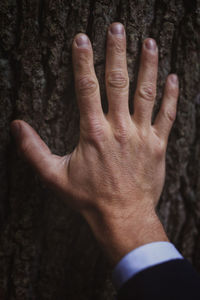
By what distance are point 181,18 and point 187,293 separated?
1.24 metres

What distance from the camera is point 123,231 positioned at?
1056 mm

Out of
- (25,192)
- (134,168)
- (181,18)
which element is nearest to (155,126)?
(134,168)

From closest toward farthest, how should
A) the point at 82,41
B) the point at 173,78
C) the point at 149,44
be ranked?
the point at 82,41, the point at 149,44, the point at 173,78

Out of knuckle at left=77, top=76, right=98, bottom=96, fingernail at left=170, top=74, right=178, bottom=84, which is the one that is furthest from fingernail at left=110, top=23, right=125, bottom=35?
fingernail at left=170, top=74, right=178, bottom=84

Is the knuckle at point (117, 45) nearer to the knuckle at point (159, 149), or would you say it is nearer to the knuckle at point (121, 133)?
the knuckle at point (121, 133)

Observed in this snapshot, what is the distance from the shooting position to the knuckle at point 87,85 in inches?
41.8

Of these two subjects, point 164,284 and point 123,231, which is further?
point 123,231

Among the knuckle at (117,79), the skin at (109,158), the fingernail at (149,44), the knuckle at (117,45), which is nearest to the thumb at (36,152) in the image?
the skin at (109,158)

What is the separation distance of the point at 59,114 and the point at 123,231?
24.3 inches

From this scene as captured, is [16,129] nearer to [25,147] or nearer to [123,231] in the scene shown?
[25,147]

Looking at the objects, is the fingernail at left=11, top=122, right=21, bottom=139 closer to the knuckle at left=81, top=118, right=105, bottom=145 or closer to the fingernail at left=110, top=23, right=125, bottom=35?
the knuckle at left=81, top=118, right=105, bottom=145

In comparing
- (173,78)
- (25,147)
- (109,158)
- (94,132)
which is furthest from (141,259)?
(173,78)

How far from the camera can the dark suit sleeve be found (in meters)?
0.89

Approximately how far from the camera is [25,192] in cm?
125
